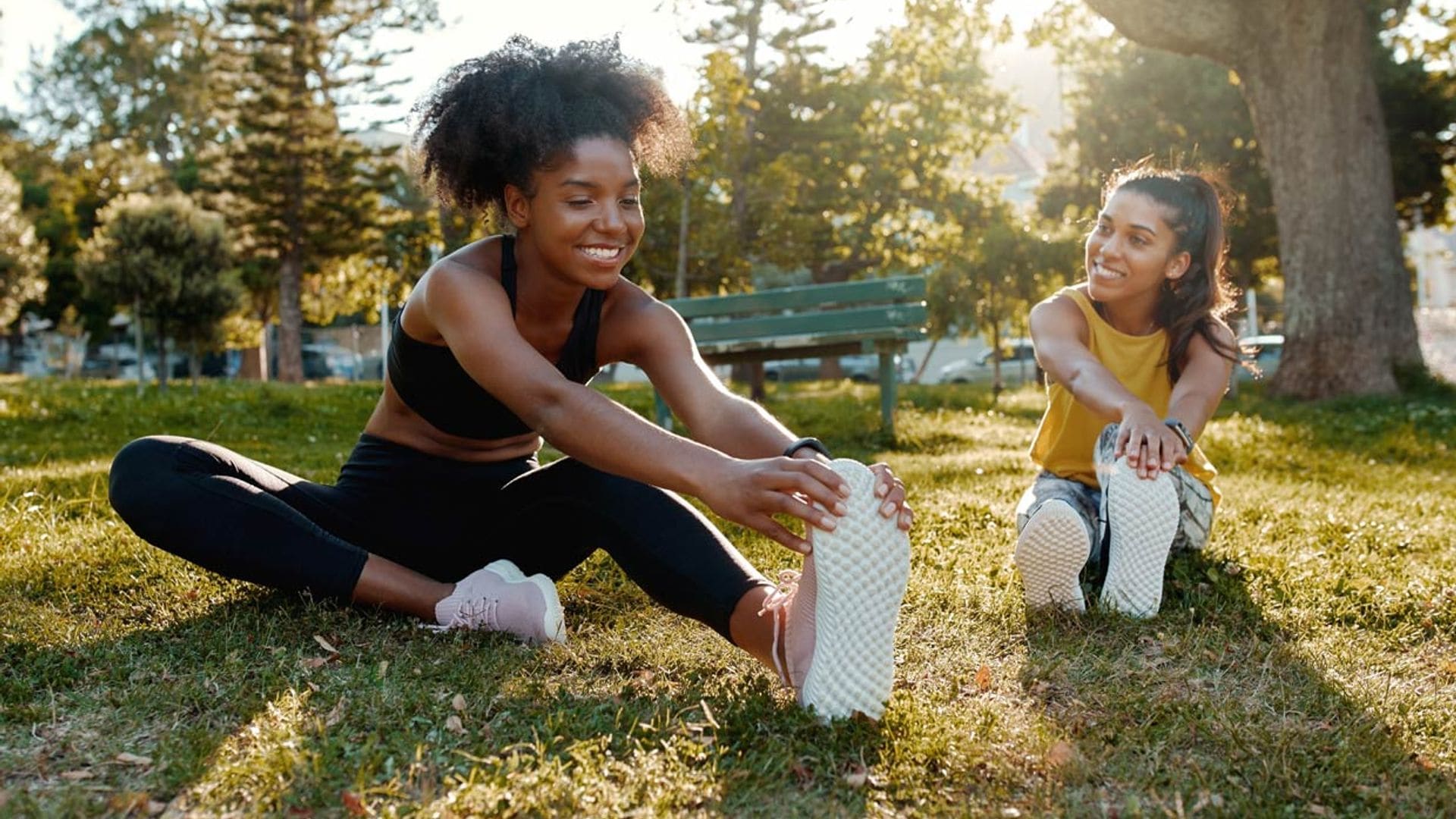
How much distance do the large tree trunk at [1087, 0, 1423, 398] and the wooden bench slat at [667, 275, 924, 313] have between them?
11.2ft

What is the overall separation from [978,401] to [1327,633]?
32.1 ft

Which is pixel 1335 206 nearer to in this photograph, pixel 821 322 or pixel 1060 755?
pixel 821 322

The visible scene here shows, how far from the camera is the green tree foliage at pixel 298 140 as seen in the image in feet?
79.7

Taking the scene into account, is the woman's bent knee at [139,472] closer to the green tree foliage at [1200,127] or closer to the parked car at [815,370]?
the green tree foliage at [1200,127]

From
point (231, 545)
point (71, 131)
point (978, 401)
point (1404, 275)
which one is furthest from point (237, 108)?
point (231, 545)

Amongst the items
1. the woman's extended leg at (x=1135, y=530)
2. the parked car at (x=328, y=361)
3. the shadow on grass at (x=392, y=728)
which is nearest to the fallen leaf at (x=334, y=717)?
the shadow on grass at (x=392, y=728)

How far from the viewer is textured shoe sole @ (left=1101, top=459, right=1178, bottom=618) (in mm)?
3109

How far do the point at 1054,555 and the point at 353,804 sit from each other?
1.85m

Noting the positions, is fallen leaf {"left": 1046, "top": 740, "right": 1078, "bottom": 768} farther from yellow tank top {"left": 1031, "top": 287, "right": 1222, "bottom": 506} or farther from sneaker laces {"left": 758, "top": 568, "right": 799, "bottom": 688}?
yellow tank top {"left": 1031, "top": 287, "right": 1222, "bottom": 506}

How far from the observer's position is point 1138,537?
3.12 meters

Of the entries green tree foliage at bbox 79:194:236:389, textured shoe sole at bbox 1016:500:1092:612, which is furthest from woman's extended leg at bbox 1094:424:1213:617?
green tree foliage at bbox 79:194:236:389

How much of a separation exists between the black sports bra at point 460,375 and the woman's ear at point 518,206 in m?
0.07

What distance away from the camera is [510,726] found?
2.30 meters

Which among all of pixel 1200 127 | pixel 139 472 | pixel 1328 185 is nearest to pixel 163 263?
pixel 1328 185
